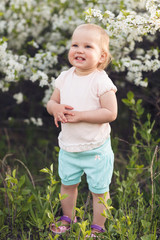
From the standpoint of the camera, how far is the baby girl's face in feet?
7.56

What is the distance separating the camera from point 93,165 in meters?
2.43

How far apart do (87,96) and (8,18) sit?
2258mm

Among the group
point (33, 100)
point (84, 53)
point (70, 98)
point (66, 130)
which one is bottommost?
point (33, 100)

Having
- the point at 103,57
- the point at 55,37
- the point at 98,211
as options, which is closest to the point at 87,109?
the point at 103,57

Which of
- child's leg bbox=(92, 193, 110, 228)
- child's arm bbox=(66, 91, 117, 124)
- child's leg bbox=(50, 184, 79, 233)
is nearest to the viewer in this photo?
child's arm bbox=(66, 91, 117, 124)

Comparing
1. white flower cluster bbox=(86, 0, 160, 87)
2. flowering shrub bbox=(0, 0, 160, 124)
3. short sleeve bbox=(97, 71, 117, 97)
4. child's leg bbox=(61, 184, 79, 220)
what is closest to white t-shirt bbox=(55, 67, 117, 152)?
short sleeve bbox=(97, 71, 117, 97)

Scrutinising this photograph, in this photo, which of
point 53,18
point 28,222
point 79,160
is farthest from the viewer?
point 53,18

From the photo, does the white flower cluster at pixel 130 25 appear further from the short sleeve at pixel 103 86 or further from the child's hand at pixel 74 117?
the child's hand at pixel 74 117

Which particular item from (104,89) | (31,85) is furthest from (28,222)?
(31,85)

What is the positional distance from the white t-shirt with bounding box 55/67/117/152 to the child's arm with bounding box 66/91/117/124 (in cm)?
4

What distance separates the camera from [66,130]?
2.45 meters

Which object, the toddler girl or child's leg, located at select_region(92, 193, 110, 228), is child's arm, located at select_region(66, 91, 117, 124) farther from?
child's leg, located at select_region(92, 193, 110, 228)

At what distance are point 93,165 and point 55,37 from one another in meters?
2.12

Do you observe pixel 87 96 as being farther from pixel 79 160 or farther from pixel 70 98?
pixel 79 160
